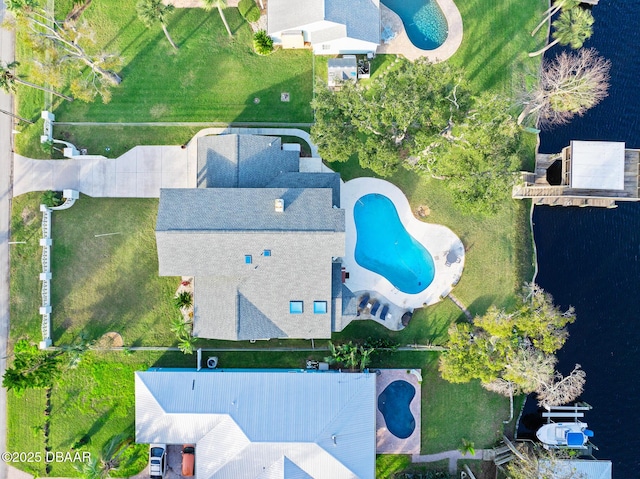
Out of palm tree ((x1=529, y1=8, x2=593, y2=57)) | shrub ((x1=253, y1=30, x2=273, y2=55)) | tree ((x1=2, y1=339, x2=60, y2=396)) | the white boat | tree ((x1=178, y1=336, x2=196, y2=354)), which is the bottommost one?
the white boat

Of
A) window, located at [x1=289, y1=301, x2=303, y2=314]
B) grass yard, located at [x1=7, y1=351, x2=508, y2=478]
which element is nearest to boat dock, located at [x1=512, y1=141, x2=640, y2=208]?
grass yard, located at [x1=7, y1=351, x2=508, y2=478]

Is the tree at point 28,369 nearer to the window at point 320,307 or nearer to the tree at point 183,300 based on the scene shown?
the tree at point 183,300

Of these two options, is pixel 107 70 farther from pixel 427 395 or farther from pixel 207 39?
pixel 427 395

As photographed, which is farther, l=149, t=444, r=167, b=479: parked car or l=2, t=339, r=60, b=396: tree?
l=149, t=444, r=167, b=479: parked car

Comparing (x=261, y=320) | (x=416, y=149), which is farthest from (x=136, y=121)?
→ (x=416, y=149)

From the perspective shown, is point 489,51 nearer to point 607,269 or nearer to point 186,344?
point 607,269

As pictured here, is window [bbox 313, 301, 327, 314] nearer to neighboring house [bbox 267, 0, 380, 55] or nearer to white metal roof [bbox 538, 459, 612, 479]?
white metal roof [bbox 538, 459, 612, 479]

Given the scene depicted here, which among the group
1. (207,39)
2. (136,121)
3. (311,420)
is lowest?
(311,420)
